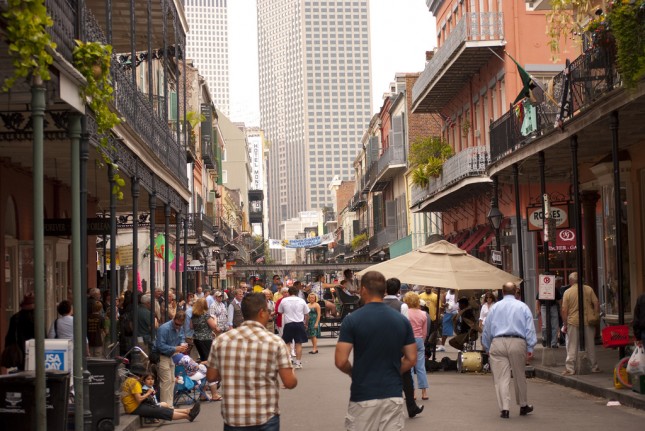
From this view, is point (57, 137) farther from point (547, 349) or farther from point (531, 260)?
point (531, 260)

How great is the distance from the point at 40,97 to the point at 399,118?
49.0 meters

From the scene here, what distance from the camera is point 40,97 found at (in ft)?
30.8

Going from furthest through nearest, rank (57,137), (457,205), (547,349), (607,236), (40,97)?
(457,205)
(607,236)
(547,349)
(57,137)
(40,97)

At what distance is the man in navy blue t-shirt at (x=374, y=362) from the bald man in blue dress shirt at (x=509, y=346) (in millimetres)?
5417

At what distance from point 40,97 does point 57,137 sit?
263 centimetres

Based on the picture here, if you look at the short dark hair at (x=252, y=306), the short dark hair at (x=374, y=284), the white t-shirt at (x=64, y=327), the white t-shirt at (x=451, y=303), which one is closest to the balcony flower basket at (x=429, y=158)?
the white t-shirt at (x=451, y=303)

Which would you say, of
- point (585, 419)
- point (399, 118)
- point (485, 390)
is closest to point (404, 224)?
point (399, 118)

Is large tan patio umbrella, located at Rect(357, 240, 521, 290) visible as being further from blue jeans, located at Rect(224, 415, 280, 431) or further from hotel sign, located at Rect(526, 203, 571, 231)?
blue jeans, located at Rect(224, 415, 280, 431)

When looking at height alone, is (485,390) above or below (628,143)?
below

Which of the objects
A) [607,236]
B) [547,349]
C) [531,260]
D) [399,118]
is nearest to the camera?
[547,349]

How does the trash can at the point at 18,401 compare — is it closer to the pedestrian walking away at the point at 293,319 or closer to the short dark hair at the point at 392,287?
the short dark hair at the point at 392,287

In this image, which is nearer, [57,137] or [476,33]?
[57,137]

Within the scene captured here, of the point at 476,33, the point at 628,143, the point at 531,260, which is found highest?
the point at 476,33

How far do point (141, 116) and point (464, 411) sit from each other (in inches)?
268
